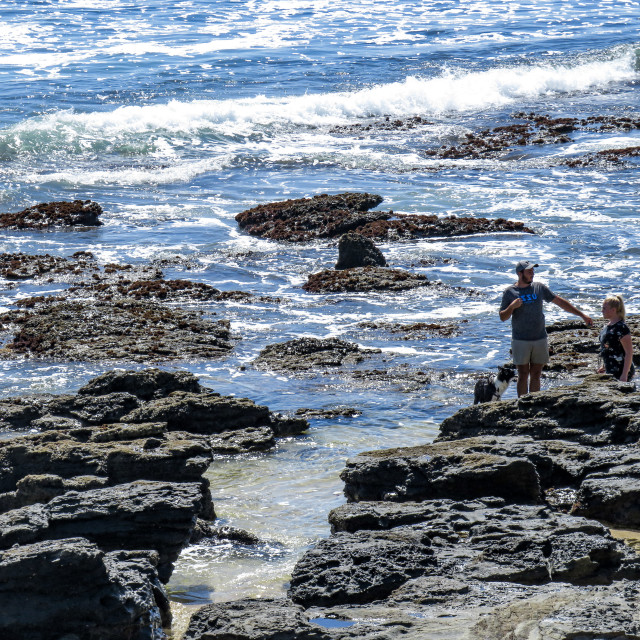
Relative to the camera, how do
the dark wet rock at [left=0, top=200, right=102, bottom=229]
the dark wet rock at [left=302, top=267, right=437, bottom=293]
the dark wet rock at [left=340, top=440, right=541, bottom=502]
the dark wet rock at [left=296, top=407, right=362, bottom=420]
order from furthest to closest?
the dark wet rock at [left=0, top=200, right=102, bottom=229] < the dark wet rock at [left=302, top=267, right=437, bottom=293] < the dark wet rock at [left=296, top=407, right=362, bottom=420] < the dark wet rock at [left=340, top=440, right=541, bottom=502]

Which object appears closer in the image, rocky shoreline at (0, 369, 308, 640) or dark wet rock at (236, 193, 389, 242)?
rocky shoreline at (0, 369, 308, 640)

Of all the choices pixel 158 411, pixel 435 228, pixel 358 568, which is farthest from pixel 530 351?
pixel 435 228

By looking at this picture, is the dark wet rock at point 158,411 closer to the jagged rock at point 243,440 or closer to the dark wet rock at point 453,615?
the jagged rock at point 243,440

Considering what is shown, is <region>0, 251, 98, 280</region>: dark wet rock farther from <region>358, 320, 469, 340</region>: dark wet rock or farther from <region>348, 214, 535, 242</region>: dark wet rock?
<region>358, 320, 469, 340</region>: dark wet rock

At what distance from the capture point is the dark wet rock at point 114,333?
49.0 ft

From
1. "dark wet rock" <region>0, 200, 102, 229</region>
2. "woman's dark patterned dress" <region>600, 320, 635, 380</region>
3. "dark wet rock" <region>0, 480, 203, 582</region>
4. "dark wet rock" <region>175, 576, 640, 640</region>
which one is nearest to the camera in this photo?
"dark wet rock" <region>175, 576, 640, 640</region>

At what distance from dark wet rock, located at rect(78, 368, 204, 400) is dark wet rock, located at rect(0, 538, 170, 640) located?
239 inches

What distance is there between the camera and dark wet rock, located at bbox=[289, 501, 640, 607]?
5.96 meters

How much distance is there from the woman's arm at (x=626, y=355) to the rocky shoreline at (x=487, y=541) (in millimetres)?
804

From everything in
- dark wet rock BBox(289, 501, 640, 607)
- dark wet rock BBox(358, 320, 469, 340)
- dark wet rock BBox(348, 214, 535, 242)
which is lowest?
dark wet rock BBox(358, 320, 469, 340)

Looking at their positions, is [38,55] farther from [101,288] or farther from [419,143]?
[101,288]

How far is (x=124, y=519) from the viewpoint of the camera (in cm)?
675

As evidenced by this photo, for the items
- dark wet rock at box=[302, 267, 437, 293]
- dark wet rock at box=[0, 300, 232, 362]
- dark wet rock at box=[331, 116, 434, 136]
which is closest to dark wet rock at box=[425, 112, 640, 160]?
dark wet rock at box=[331, 116, 434, 136]

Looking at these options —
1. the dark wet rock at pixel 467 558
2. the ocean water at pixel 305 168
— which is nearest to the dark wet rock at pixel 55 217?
the ocean water at pixel 305 168
